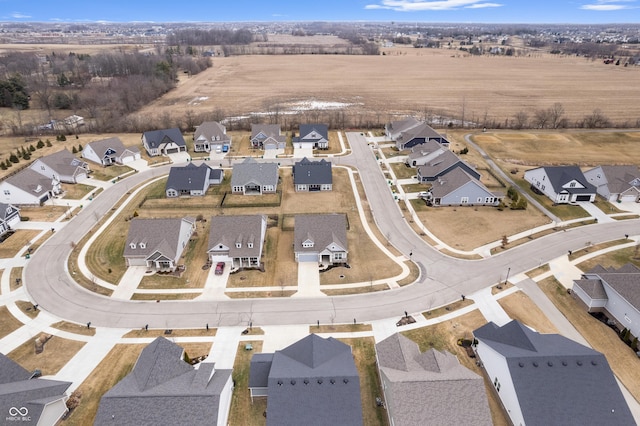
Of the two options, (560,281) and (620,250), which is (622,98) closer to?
(620,250)

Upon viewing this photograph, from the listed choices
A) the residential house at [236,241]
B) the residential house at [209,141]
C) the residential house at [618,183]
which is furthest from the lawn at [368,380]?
the residential house at [209,141]

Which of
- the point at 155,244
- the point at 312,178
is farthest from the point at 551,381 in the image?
the point at 312,178

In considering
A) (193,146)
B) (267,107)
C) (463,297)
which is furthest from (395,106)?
(463,297)

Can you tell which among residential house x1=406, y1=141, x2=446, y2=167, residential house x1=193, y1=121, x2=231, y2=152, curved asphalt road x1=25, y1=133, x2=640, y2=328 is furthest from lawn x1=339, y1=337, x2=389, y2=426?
residential house x1=193, y1=121, x2=231, y2=152

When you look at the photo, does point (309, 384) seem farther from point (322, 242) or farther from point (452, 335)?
point (322, 242)

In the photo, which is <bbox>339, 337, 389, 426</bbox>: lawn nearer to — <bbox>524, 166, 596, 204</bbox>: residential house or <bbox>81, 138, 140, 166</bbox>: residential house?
<bbox>524, 166, 596, 204</bbox>: residential house
